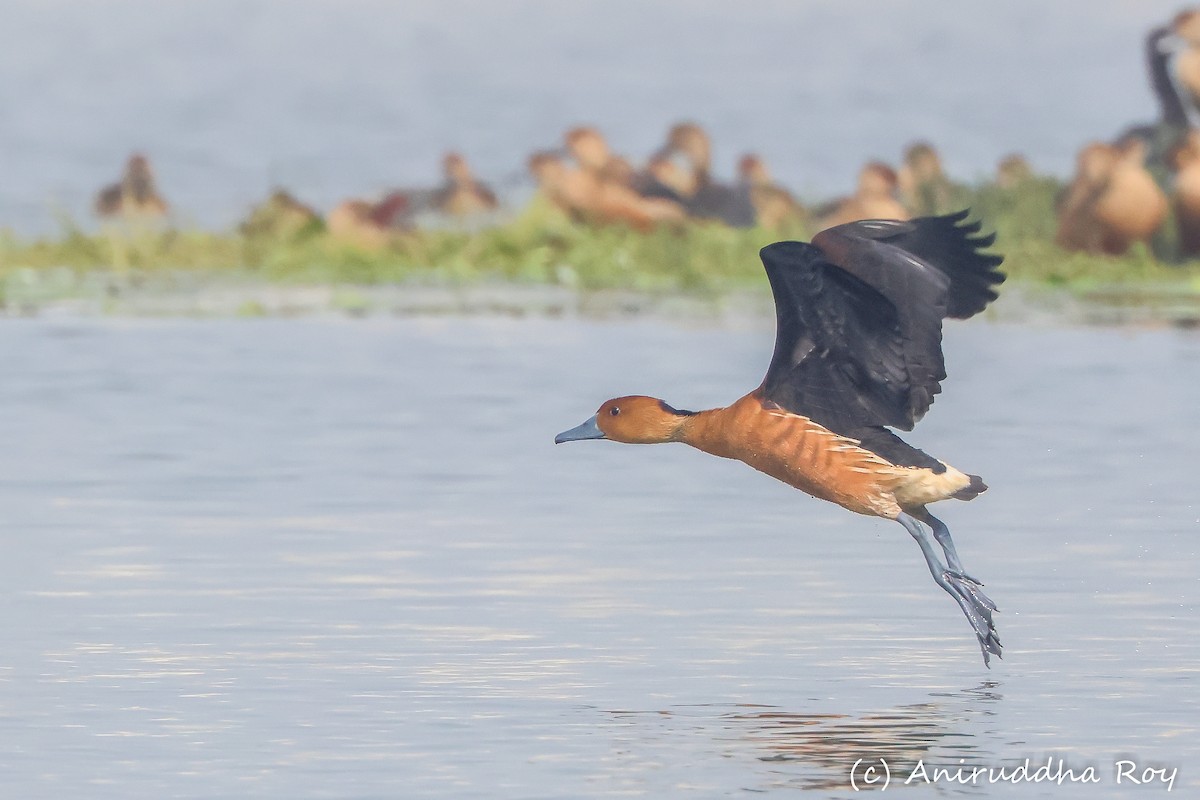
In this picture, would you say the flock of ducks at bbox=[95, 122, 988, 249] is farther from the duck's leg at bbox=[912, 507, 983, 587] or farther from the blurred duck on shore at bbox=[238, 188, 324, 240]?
the duck's leg at bbox=[912, 507, 983, 587]

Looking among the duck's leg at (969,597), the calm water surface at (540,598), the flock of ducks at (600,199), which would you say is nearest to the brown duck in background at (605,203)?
the flock of ducks at (600,199)

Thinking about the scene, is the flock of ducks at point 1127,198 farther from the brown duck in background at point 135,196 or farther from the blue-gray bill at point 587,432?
the blue-gray bill at point 587,432

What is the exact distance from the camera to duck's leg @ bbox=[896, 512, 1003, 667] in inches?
390

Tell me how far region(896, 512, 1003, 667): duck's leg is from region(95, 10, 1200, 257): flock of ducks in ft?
48.8

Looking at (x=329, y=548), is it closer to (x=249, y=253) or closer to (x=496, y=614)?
(x=496, y=614)

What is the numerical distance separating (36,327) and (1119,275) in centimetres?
903

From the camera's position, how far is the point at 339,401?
17.8 meters

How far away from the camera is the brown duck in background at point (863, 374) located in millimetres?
10703

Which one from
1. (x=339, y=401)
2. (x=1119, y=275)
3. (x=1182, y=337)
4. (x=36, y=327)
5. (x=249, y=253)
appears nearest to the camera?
(x=339, y=401)

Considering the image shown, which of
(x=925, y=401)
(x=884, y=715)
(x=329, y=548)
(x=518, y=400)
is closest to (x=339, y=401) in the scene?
(x=518, y=400)

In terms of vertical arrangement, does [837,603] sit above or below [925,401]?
below

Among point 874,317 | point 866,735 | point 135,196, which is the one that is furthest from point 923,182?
point 866,735

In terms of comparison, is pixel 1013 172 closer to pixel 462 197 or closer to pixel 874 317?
pixel 462 197

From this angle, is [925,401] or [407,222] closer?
[925,401]
